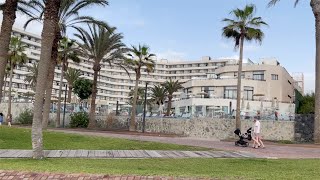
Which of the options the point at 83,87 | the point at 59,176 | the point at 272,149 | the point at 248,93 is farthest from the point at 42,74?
the point at 248,93

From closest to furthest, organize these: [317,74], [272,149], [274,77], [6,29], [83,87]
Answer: [6,29] < [272,149] < [317,74] < [83,87] < [274,77]

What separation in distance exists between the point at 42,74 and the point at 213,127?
26.3m

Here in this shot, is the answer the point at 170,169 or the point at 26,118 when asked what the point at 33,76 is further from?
the point at 170,169

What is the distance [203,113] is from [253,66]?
44.4 meters

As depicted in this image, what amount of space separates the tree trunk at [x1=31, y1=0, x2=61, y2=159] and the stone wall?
2494 centimetres

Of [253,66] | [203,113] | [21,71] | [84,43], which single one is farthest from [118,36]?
[21,71]

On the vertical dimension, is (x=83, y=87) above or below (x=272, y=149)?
above

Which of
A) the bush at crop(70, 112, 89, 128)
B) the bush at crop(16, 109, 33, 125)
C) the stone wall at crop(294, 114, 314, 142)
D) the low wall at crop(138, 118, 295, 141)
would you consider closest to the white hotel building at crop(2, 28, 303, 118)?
the low wall at crop(138, 118, 295, 141)

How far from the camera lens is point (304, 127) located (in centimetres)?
3478

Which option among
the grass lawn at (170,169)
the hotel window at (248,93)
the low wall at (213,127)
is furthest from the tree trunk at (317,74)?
the hotel window at (248,93)

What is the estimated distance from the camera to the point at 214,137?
127 ft

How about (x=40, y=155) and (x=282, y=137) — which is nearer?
(x=40, y=155)

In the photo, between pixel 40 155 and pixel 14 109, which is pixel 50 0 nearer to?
pixel 40 155

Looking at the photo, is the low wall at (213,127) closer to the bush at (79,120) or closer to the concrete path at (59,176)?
the bush at (79,120)
